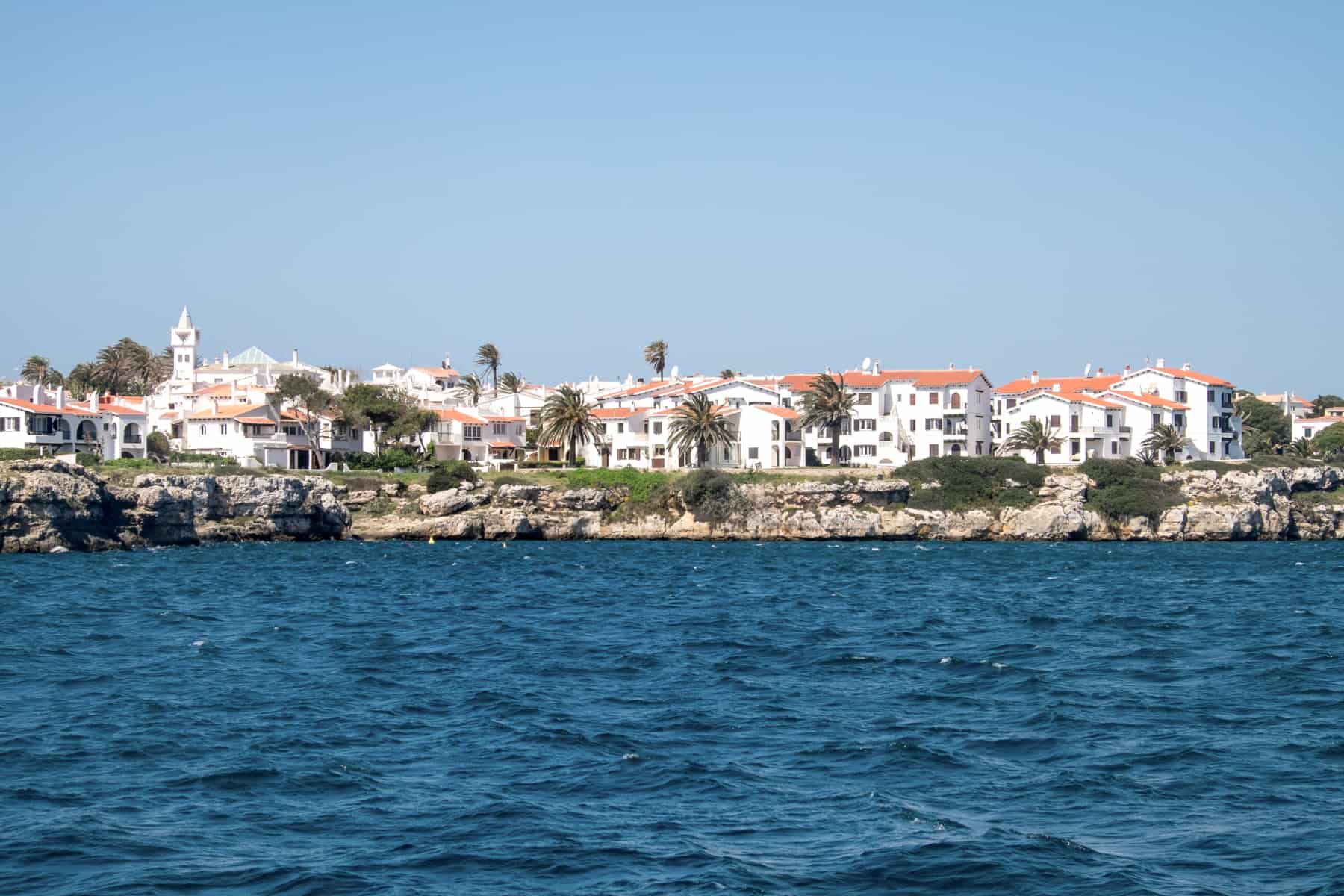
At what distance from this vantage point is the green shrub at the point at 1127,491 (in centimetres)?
10238

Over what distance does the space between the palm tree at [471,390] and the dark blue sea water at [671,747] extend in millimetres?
94849

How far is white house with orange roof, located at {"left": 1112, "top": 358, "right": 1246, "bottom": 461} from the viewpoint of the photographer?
125 m

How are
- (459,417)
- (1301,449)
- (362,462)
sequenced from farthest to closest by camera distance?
(1301,449)
(459,417)
(362,462)

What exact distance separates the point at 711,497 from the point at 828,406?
1706cm

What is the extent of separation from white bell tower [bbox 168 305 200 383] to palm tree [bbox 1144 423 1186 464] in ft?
317

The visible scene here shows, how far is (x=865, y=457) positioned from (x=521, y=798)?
328 feet

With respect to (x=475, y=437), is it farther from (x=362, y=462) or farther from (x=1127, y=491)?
(x=1127, y=491)

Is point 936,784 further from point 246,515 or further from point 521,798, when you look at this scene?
point 246,515

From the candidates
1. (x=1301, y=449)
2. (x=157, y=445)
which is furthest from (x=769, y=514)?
(x=1301, y=449)

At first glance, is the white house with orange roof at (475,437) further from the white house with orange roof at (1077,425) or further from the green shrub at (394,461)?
the white house with orange roof at (1077,425)

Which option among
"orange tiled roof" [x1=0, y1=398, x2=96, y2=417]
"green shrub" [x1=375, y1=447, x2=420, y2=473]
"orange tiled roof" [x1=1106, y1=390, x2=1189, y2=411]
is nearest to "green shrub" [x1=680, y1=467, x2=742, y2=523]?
"green shrub" [x1=375, y1=447, x2=420, y2=473]

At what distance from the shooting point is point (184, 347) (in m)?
152

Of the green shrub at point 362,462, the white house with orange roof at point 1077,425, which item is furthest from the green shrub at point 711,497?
the white house with orange roof at point 1077,425

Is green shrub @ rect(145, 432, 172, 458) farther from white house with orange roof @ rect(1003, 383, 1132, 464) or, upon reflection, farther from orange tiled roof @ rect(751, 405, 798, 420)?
white house with orange roof @ rect(1003, 383, 1132, 464)
